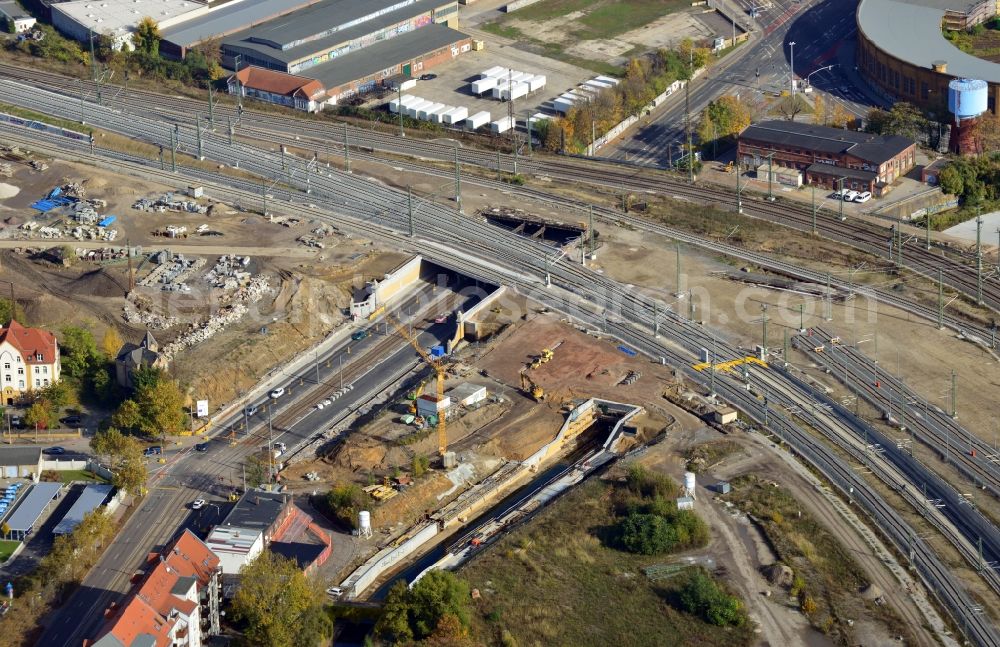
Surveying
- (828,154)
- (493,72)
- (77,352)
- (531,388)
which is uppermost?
(77,352)

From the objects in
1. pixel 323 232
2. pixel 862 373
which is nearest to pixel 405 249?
pixel 323 232

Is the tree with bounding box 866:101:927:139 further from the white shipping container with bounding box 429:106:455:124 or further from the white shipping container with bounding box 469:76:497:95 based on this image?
the white shipping container with bounding box 429:106:455:124

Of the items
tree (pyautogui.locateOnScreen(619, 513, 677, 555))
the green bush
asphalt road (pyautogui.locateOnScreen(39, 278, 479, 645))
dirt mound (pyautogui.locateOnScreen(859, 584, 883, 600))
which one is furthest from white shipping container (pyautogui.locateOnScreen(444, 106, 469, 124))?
dirt mound (pyautogui.locateOnScreen(859, 584, 883, 600))

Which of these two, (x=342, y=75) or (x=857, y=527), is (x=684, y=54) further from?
(x=857, y=527)

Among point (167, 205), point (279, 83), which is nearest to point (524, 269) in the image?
point (167, 205)

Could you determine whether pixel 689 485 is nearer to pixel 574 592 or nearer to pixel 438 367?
pixel 574 592
